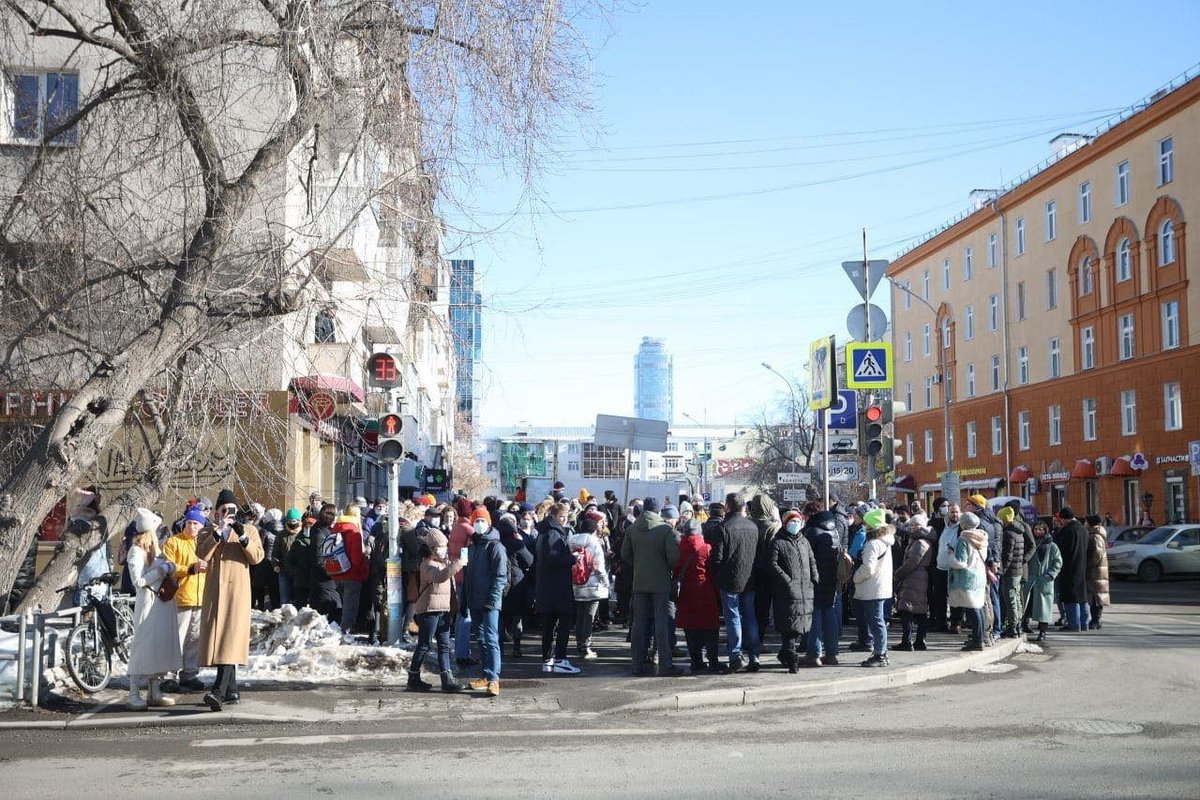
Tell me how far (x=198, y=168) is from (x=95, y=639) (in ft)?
15.9

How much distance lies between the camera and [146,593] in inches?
435

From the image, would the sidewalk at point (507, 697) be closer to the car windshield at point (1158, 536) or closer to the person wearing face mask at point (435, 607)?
the person wearing face mask at point (435, 607)

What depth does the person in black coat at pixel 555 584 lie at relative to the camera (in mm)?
13688

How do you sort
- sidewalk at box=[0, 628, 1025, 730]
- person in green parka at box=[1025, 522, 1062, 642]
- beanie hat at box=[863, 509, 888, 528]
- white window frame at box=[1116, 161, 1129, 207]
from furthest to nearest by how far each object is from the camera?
1. white window frame at box=[1116, 161, 1129, 207]
2. person in green parka at box=[1025, 522, 1062, 642]
3. beanie hat at box=[863, 509, 888, 528]
4. sidewalk at box=[0, 628, 1025, 730]

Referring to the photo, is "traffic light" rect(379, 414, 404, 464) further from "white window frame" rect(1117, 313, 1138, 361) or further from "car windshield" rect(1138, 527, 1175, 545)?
"white window frame" rect(1117, 313, 1138, 361)

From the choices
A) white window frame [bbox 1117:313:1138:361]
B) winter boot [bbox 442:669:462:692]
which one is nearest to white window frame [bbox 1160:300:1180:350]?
white window frame [bbox 1117:313:1138:361]

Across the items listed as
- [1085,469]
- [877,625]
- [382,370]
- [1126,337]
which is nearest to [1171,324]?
[1126,337]

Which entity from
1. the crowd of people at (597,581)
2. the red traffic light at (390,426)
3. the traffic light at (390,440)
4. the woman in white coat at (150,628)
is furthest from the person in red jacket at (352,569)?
the woman in white coat at (150,628)

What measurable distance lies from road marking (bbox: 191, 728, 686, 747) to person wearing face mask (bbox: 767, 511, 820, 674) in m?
3.05

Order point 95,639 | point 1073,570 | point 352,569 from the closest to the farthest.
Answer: point 95,639 → point 352,569 → point 1073,570

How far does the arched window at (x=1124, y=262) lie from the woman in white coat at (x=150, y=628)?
133 feet

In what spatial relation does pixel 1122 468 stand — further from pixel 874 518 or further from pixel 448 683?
pixel 448 683

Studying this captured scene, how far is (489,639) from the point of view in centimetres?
1171

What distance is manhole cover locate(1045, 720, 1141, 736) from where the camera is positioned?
31.0ft
